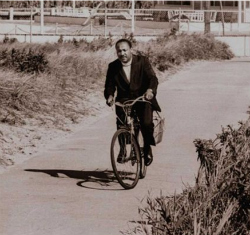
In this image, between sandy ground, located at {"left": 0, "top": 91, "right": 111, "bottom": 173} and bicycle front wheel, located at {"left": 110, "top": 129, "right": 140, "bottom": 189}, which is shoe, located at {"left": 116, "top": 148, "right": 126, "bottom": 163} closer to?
bicycle front wheel, located at {"left": 110, "top": 129, "right": 140, "bottom": 189}

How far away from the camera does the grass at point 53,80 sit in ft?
51.0

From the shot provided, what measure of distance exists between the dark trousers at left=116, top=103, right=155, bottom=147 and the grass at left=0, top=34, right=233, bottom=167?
11.0ft

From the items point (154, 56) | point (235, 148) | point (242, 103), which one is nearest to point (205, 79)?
point (154, 56)

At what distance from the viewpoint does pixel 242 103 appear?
757 inches

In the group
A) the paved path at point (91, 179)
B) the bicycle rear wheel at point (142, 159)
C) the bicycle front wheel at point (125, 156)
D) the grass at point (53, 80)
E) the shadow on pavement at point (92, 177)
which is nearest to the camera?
the paved path at point (91, 179)

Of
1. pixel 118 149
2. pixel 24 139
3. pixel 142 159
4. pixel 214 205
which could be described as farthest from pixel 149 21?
pixel 214 205

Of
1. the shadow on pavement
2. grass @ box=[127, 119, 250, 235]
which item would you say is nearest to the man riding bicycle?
the shadow on pavement

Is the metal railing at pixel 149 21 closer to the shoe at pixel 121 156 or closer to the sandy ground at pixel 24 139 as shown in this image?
the sandy ground at pixel 24 139

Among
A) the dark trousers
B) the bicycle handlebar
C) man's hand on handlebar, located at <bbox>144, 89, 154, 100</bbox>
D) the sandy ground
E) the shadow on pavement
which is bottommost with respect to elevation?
the sandy ground

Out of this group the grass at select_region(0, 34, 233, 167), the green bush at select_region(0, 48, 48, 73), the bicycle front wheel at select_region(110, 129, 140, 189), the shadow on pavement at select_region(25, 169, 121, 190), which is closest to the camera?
the bicycle front wheel at select_region(110, 129, 140, 189)

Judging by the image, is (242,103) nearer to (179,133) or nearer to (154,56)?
(179,133)

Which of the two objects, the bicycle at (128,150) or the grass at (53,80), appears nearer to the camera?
the bicycle at (128,150)

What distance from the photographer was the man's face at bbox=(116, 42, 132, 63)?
9.95m

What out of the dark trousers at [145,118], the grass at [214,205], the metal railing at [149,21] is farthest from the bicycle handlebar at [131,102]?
the metal railing at [149,21]
